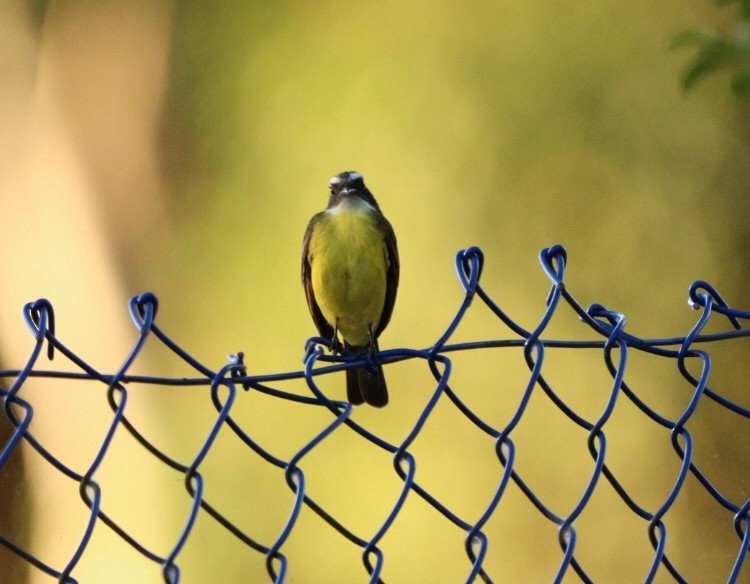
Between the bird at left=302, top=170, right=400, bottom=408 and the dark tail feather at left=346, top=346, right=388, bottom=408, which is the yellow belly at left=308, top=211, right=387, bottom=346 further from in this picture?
the dark tail feather at left=346, top=346, right=388, bottom=408

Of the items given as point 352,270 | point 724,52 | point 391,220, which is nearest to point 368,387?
point 352,270

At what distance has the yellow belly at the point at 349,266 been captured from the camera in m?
4.20

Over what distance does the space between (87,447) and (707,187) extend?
177 inches

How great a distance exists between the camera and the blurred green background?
6621 millimetres

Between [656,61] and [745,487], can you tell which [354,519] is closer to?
[745,487]

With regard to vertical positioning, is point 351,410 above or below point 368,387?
below

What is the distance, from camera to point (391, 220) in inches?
282

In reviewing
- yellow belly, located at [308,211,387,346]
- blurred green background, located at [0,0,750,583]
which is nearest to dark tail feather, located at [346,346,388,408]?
yellow belly, located at [308,211,387,346]

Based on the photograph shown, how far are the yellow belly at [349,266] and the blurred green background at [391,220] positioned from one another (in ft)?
7.52

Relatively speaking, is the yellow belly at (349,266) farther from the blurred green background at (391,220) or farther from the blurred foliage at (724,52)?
the blurred green background at (391,220)

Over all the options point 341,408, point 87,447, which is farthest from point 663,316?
point 341,408

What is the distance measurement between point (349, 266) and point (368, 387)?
1.68ft

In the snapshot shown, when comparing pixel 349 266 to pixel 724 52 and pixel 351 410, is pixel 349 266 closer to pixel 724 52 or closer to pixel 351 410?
pixel 724 52

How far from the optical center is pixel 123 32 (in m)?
7.57
